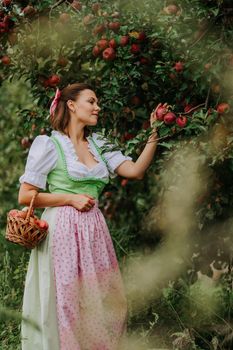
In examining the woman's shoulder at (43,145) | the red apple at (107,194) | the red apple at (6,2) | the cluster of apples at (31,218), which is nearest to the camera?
the cluster of apples at (31,218)

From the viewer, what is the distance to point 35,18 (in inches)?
151

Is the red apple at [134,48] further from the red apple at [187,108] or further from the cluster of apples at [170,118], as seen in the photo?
the cluster of apples at [170,118]

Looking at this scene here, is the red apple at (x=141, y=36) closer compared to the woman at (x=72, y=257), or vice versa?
the woman at (x=72, y=257)

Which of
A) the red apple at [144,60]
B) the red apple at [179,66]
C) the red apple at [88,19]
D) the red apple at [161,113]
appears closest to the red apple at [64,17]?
the red apple at [88,19]

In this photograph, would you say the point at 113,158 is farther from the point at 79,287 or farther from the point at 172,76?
the point at 79,287

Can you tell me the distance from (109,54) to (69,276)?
3.63ft

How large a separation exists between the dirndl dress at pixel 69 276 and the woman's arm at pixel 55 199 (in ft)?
0.10

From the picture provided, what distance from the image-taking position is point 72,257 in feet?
10.4

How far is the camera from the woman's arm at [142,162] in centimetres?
321

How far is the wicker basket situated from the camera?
10.1ft

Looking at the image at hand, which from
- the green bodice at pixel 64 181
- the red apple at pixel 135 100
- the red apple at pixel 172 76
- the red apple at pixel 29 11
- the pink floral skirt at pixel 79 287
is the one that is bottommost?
the pink floral skirt at pixel 79 287

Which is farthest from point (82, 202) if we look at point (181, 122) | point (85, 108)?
point (181, 122)

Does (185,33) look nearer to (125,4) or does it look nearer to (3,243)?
(125,4)

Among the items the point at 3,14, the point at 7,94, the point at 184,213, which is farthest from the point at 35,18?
the point at 7,94
